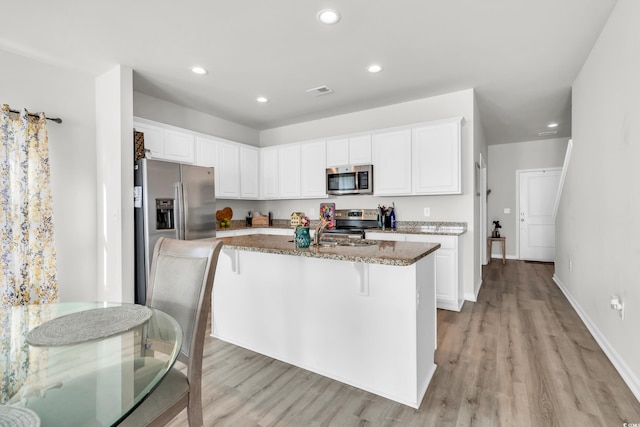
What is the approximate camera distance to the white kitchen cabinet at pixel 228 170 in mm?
4574

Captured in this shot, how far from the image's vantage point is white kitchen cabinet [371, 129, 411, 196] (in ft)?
13.0

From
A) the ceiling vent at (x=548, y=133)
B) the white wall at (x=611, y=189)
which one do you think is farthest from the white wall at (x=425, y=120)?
the ceiling vent at (x=548, y=133)

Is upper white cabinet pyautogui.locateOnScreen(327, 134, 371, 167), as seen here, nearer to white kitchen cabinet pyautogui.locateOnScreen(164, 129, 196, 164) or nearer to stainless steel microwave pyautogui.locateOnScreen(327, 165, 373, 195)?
stainless steel microwave pyautogui.locateOnScreen(327, 165, 373, 195)

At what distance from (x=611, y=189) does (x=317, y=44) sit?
104 inches

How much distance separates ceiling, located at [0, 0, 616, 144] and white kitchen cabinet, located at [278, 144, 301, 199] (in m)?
1.02

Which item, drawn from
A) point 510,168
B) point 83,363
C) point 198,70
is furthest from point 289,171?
point 510,168

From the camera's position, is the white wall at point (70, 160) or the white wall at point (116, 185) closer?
the white wall at point (70, 160)

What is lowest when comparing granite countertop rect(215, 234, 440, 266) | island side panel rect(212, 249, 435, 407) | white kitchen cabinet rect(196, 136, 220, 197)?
island side panel rect(212, 249, 435, 407)

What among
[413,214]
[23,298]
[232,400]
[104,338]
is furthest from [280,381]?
[413,214]

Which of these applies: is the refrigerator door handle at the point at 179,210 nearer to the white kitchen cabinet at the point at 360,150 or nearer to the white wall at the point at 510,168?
the white kitchen cabinet at the point at 360,150

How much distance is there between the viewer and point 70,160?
3.16 metres

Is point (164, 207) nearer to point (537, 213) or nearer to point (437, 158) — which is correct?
point (437, 158)

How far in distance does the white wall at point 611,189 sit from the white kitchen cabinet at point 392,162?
179 centimetres

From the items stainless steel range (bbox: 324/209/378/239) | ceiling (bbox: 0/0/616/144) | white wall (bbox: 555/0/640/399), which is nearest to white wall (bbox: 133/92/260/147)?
ceiling (bbox: 0/0/616/144)
